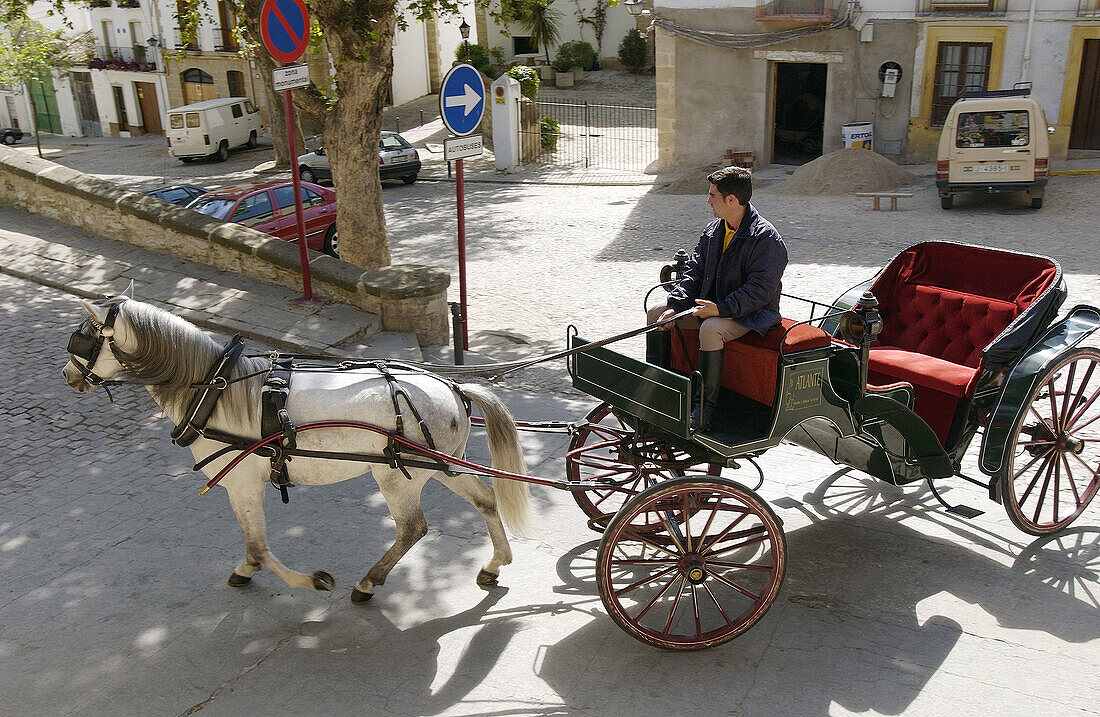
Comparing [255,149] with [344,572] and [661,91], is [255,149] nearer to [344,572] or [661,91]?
[661,91]

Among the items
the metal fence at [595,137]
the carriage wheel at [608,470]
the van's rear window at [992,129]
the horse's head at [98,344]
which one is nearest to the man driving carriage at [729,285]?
the carriage wheel at [608,470]

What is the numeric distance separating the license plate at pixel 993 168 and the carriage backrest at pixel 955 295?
36.2 ft

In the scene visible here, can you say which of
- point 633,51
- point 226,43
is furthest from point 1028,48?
point 226,43

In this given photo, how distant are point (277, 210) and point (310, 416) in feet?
31.7

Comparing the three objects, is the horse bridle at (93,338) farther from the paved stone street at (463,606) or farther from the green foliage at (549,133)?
the green foliage at (549,133)

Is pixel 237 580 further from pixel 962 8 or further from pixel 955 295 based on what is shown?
pixel 962 8

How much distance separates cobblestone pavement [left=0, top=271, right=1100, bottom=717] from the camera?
174 inches

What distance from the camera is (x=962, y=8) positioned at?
19.7m

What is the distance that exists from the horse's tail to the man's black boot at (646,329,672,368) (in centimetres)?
93

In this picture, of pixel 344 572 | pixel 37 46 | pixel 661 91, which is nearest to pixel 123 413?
pixel 344 572

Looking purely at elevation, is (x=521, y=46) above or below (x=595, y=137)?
above

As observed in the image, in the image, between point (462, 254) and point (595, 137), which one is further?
point (595, 137)

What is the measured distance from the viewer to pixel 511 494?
5.23m

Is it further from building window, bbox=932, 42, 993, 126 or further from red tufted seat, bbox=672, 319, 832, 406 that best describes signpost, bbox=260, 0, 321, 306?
building window, bbox=932, 42, 993, 126
